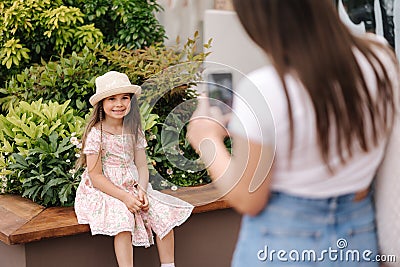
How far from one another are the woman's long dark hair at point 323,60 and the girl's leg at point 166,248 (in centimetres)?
198

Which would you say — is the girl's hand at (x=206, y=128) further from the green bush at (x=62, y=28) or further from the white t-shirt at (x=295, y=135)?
the green bush at (x=62, y=28)

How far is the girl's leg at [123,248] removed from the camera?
9.30 feet

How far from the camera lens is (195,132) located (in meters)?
1.13

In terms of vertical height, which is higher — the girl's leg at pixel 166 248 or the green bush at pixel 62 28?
the green bush at pixel 62 28

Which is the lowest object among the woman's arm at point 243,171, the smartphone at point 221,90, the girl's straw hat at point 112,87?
the girl's straw hat at point 112,87

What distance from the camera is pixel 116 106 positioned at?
2797mm

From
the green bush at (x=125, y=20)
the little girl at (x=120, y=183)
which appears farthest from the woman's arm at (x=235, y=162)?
the green bush at (x=125, y=20)

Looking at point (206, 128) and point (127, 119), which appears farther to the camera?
point (127, 119)

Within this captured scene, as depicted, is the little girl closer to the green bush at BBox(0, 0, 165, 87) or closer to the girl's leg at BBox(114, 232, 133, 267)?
the girl's leg at BBox(114, 232, 133, 267)

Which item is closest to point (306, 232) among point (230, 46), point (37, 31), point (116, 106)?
point (116, 106)

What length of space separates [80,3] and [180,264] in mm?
2379

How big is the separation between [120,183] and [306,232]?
6.04 feet

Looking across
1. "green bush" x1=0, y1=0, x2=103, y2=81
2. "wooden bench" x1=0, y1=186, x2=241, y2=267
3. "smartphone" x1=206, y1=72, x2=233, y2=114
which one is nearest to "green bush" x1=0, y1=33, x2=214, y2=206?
"wooden bench" x1=0, y1=186, x2=241, y2=267

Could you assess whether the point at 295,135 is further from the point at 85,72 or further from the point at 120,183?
the point at 85,72
